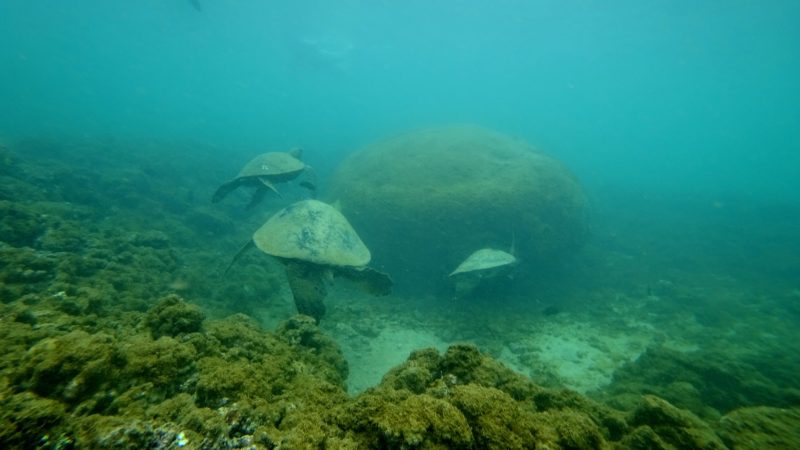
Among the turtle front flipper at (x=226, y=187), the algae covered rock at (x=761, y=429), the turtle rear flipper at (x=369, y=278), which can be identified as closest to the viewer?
the algae covered rock at (x=761, y=429)

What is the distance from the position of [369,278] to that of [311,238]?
4.48 ft

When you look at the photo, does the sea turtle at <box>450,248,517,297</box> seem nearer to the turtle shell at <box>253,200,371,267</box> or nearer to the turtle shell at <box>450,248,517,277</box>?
the turtle shell at <box>450,248,517,277</box>

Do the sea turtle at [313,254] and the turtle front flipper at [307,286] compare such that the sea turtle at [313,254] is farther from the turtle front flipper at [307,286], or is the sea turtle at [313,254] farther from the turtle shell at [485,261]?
the turtle shell at [485,261]

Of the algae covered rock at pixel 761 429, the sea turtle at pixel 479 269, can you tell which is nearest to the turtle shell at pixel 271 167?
the sea turtle at pixel 479 269

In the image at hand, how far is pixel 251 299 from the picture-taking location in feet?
26.2

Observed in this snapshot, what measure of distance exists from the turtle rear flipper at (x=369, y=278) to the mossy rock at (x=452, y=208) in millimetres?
3250

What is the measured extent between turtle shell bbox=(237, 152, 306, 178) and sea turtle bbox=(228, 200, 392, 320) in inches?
112

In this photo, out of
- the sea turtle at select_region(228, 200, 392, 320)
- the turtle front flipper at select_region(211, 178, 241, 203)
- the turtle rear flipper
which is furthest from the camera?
the turtle front flipper at select_region(211, 178, 241, 203)

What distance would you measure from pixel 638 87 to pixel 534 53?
123 feet

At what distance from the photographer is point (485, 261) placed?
794 centimetres

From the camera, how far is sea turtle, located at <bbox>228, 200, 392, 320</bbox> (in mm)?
5836

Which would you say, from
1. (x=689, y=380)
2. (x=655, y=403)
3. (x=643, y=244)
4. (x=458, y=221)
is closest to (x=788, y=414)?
(x=655, y=403)

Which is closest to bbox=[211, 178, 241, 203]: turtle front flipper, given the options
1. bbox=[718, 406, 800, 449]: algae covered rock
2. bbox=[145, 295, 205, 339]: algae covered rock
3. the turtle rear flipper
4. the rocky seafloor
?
the rocky seafloor

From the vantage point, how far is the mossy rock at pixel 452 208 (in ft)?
32.2
